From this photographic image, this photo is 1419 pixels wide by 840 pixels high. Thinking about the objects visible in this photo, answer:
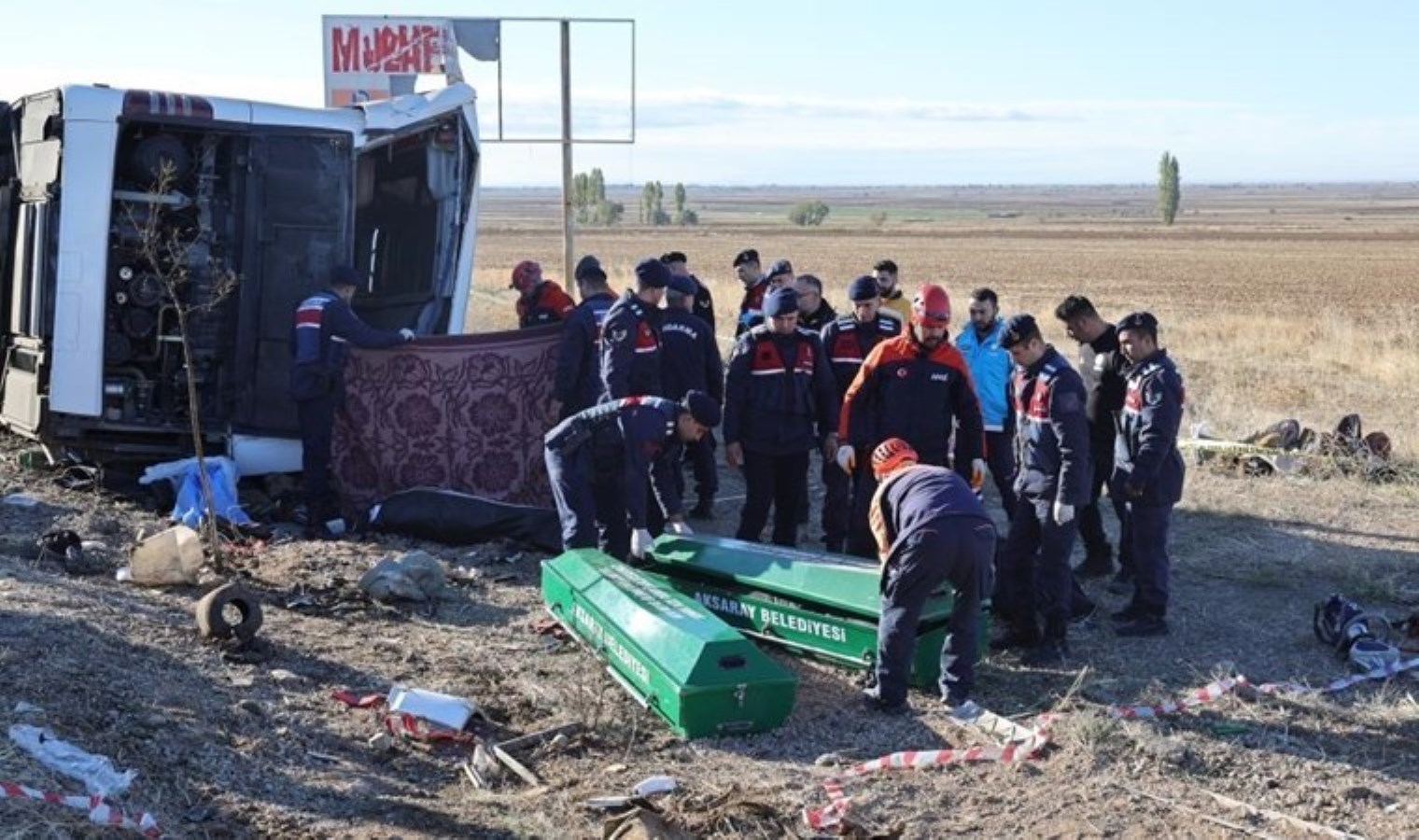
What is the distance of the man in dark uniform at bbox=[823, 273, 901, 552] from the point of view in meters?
10.1

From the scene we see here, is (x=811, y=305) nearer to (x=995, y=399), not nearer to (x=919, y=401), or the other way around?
(x=995, y=399)

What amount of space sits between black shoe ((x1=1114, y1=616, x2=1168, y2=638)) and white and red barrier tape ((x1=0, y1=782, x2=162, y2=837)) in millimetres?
5136

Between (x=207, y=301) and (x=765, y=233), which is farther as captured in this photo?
(x=765, y=233)

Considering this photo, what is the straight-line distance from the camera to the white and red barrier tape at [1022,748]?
6070 millimetres

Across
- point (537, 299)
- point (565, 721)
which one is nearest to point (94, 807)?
point (565, 721)

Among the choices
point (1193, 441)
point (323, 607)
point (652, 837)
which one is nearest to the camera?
point (652, 837)

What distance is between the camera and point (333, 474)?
35.6 feet

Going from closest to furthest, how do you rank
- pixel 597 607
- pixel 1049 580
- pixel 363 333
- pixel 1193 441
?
pixel 597 607 < pixel 1049 580 < pixel 363 333 < pixel 1193 441

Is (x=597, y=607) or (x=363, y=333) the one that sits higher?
(x=363, y=333)

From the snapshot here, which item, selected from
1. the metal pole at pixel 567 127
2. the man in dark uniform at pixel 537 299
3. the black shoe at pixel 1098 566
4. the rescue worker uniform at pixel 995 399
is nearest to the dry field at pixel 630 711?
the black shoe at pixel 1098 566

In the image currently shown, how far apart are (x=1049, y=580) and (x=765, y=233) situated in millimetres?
88461

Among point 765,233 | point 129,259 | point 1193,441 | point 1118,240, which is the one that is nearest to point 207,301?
point 129,259

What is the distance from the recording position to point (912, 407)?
28.9 feet

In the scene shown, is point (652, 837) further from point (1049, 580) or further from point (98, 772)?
point (1049, 580)
